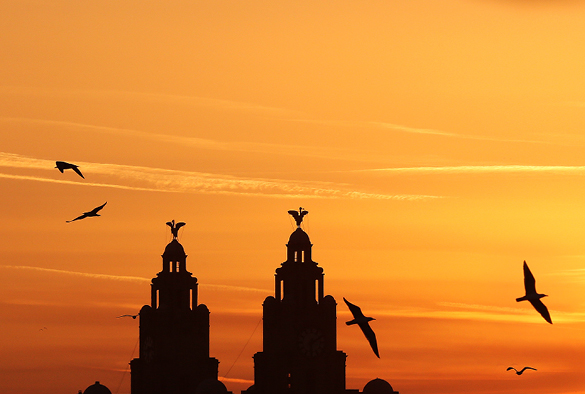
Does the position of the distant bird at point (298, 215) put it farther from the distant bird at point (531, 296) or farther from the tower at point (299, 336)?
the distant bird at point (531, 296)

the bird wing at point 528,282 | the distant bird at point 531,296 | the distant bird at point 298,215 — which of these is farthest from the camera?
the distant bird at point 298,215

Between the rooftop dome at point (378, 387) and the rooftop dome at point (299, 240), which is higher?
the rooftop dome at point (299, 240)

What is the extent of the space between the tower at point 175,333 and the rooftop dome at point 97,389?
19.0ft

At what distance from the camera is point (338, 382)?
149250 millimetres

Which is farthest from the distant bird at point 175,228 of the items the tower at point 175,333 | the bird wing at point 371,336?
the bird wing at point 371,336

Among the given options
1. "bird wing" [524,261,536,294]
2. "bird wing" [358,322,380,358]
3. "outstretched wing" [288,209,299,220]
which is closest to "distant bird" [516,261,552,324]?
"bird wing" [524,261,536,294]

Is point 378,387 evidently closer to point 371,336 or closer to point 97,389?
point 97,389

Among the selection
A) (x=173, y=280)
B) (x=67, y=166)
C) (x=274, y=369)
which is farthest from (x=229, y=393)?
(x=67, y=166)

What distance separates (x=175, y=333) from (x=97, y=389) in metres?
12.5

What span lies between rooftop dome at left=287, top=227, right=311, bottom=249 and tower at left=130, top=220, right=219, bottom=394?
585 inches

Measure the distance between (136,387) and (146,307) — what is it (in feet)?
27.9

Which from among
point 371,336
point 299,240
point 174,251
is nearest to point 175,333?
point 174,251

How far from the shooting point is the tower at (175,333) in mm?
156250

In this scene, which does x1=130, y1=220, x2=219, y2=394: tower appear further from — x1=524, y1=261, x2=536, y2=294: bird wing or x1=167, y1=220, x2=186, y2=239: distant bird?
x1=524, y1=261, x2=536, y2=294: bird wing
